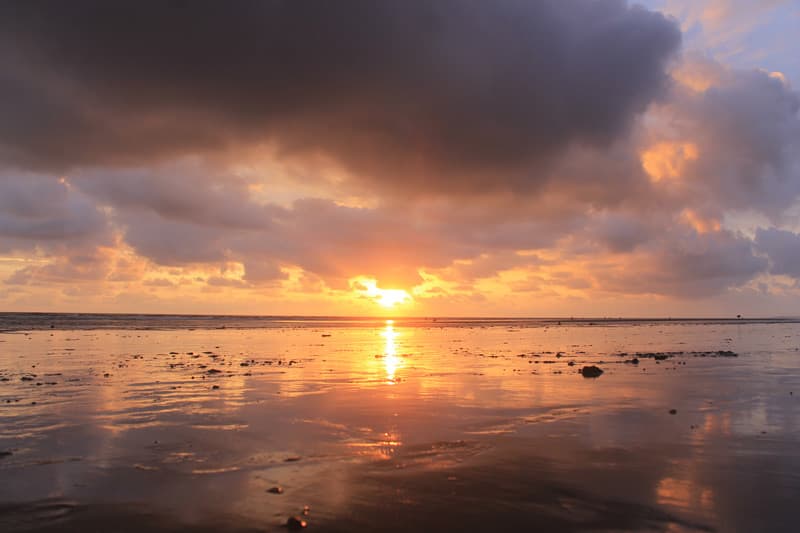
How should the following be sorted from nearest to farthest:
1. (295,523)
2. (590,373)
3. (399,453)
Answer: (295,523) < (399,453) < (590,373)

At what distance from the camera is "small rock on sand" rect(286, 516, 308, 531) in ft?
29.1

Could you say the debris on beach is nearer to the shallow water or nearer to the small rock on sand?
the shallow water

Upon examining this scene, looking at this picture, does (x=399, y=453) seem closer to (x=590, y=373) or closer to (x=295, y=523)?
(x=295, y=523)

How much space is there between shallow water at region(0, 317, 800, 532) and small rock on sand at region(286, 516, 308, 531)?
209 millimetres

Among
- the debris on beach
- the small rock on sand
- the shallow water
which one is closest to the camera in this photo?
the small rock on sand

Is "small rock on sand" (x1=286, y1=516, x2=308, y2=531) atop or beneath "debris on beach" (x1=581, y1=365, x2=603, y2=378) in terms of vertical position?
beneath

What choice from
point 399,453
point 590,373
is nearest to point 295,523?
point 399,453

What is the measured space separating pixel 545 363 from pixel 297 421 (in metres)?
23.1

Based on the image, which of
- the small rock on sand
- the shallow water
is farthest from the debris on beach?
the small rock on sand

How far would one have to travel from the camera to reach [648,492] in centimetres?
1063

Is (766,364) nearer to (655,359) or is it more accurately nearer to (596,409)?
(655,359)

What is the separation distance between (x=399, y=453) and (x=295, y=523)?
4.92 m

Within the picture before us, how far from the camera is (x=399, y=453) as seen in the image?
13516mm

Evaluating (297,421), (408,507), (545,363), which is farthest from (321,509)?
(545,363)
